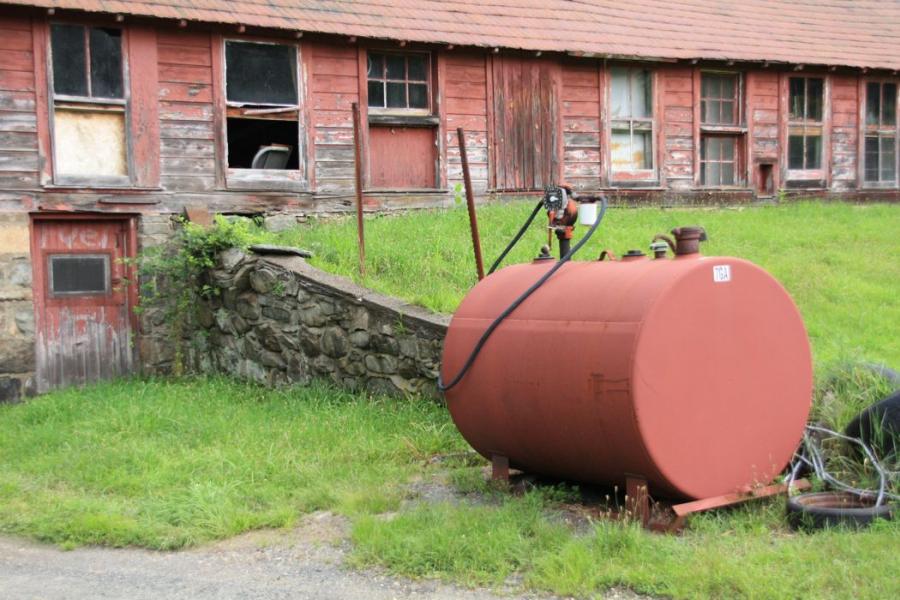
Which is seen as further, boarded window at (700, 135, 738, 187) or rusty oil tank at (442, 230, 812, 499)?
boarded window at (700, 135, 738, 187)

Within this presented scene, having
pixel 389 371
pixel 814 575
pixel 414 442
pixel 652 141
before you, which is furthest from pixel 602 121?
pixel 814 575

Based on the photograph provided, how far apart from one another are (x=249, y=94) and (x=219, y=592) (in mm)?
9590

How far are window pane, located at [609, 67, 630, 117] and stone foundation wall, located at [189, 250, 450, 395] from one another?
7.88 meters

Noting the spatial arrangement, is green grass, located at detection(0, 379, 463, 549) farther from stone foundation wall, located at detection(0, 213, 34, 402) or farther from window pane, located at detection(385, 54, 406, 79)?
window pane, located at detection(385, 54, 406, 79)

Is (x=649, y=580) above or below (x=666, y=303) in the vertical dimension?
below

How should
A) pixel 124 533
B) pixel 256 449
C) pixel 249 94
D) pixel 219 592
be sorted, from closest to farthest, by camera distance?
1. pixel 219 592
2. pixel 124 533
3. pixel 256 449
4. pixel 249 94

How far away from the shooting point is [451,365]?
20.7 feet

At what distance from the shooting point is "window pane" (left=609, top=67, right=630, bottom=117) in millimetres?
16328

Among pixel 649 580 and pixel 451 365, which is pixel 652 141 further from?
pixel 649 580

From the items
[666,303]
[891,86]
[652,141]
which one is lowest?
[666,303]

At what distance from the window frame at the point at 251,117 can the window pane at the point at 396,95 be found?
1.45 metres

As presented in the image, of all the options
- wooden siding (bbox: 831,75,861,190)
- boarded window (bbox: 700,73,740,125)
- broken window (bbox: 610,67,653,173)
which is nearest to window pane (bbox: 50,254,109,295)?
broken window (bbox: 610,67,653,173)

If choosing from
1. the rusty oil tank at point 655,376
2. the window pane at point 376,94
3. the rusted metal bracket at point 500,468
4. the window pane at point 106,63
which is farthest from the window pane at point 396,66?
the rusted metal bracket at point 500,468

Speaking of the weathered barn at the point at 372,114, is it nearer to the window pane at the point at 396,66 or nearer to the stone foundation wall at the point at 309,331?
the window pane at the point at 396,66
